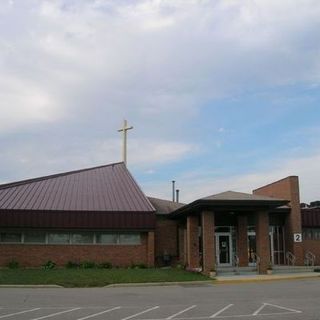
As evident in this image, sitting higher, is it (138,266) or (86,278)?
(138,266)

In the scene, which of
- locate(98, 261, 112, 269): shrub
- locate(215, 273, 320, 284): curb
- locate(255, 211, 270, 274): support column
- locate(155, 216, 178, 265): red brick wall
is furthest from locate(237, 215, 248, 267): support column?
locate(98, 261, 112, 269): shrub

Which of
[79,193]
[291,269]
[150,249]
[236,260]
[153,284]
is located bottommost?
[153,284]

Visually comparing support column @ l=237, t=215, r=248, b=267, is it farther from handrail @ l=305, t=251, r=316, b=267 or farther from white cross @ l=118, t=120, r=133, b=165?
white cross @ l=118, t=120, r=133, b=165

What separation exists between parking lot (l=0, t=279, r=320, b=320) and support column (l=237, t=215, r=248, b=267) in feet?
41.1

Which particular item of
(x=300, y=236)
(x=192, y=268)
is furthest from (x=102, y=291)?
(x=300, y=236)

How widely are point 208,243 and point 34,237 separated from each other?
35.2 ft

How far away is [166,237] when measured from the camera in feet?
127

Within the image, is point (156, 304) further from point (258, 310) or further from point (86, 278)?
point (86, 278)

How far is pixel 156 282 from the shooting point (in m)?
24.8

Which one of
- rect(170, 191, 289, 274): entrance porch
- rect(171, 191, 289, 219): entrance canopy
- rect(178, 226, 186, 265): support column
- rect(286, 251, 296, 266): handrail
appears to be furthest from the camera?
rect(286, 251, 296, 266): handrail

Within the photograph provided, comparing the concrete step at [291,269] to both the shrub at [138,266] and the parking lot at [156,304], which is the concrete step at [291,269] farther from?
the parking lot at [156,304]

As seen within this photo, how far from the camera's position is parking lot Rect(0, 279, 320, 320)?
13.6 m

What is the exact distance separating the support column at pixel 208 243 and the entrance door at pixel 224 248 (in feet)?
14.9

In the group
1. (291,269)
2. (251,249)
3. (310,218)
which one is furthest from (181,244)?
(310,218)
